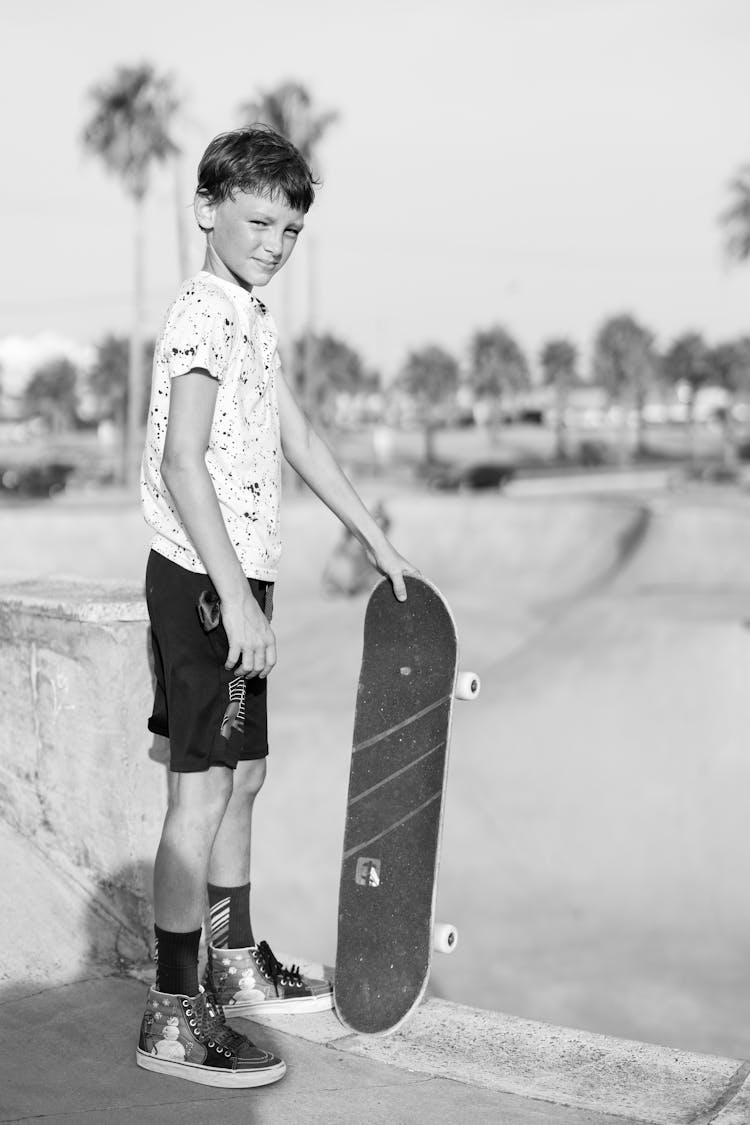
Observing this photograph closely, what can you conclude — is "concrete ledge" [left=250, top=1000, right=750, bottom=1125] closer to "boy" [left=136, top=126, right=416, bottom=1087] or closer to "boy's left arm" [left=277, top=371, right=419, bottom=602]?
"boy" [left=136, top=126, right=416, bottom=1087]

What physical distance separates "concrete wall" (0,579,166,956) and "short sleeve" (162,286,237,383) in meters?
0.89

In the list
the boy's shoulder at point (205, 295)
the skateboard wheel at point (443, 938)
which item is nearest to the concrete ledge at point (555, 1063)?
the skateboard wheel at point (443, 938)

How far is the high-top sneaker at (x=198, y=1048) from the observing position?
2805mm

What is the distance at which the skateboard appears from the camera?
316cm

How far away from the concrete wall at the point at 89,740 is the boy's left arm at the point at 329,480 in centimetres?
62

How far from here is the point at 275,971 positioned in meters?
3.32

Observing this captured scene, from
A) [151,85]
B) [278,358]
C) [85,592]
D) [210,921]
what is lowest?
[210,921]

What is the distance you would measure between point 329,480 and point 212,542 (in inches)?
23.4

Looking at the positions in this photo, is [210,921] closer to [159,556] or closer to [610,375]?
[159,556]

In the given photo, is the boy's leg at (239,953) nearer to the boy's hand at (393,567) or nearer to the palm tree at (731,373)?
the boy's hand at (393,567)

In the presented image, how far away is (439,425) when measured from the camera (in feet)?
318

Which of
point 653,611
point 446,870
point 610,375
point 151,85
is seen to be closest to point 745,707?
point 653,611

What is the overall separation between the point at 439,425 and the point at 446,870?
3370 inches

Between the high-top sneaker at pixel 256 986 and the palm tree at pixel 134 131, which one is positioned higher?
the palm tree at pixel 134 131
